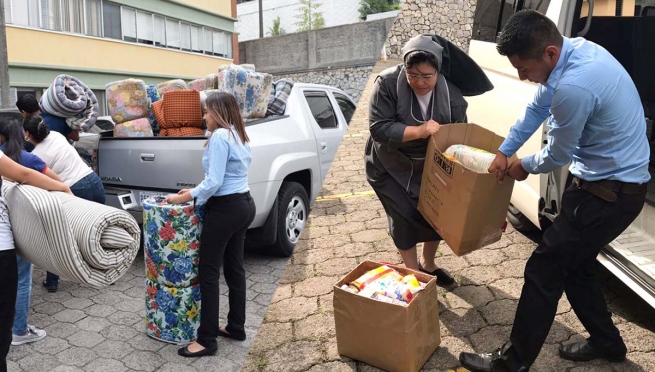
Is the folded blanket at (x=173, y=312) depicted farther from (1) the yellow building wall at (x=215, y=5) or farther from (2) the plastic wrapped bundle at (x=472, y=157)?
(1) the yellow building wall at (x=215, y=5)

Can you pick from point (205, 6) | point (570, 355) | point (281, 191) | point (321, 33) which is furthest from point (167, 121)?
point (205, 6)

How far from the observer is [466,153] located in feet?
9.79

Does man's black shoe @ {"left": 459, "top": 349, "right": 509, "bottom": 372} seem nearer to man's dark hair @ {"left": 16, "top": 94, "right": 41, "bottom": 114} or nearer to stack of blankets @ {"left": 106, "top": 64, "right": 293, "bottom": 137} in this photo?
stack of blankets @ {"left": 106, "top": 64, "right": 293, "bottom": 137}

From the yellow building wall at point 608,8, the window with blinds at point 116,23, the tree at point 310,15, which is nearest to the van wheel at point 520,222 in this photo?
the yellow building wall at point 608,8

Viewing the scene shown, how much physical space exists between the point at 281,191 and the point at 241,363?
2.03 meters

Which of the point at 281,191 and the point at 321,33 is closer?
A: the point at 281,191

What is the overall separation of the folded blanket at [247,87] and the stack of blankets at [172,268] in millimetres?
1659

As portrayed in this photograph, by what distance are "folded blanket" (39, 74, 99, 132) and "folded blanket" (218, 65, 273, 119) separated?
49.8 inches

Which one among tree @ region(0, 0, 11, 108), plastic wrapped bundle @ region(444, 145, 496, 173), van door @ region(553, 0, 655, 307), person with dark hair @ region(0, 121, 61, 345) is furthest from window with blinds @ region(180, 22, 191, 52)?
plastic wrapped bundle @ region(444, 145, 496, 173)

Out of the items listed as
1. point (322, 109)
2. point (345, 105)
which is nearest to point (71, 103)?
point (322, 109)

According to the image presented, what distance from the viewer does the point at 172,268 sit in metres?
3.46

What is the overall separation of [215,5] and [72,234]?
2553 cm

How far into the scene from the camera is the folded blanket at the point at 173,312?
11.6 ft

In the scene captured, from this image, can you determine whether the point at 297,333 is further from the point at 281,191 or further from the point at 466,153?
the point at 281,191
